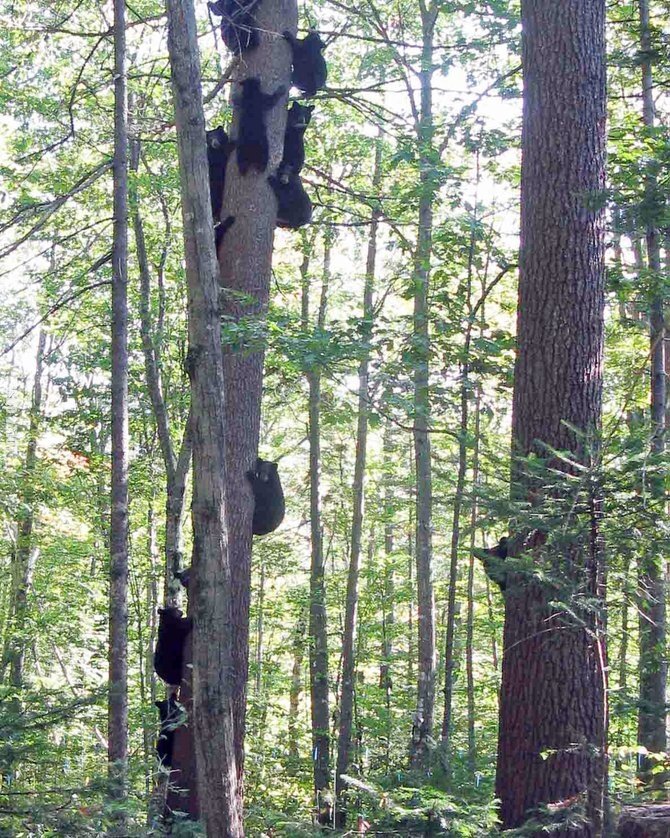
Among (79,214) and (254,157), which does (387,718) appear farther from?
(79,214)

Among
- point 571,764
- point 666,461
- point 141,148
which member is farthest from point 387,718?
point 666,461

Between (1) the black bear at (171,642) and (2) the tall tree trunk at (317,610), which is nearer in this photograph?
(1) the black bear at (171,642)

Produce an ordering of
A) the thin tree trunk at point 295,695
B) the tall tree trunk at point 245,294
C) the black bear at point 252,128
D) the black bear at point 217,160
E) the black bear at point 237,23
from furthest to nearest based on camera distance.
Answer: the thin tree trunk at point 295,695 → the black bear at point 217,160 → the black bear at point 252,128 → the black bear at point 237,23 → the tall tree trunk at point 245,294

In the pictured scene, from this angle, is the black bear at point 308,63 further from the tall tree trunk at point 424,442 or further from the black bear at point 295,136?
the tall tree trunk at point 424,442

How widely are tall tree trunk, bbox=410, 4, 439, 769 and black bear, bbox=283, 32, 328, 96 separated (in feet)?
3.65

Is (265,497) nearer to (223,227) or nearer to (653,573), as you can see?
(223,227)

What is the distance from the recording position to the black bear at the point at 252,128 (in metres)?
7.00

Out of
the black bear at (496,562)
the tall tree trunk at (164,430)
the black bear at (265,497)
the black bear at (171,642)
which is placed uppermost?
the tall tree trunk at (164,430)

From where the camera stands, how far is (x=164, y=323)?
538 inches

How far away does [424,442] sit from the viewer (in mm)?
9805

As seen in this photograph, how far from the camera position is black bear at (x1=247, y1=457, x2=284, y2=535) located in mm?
6539

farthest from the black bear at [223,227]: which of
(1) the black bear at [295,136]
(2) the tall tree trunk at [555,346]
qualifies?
(2) the tall tree trunk at [555,346]

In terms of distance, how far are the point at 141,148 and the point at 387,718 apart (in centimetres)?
825

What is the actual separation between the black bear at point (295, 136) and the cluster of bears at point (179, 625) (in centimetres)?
255
